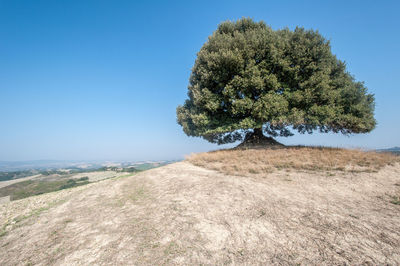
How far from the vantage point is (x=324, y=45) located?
40.6 ft

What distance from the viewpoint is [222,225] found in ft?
12.6

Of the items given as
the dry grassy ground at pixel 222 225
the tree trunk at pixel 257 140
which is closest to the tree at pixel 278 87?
the tree trunk at pixel 257 140

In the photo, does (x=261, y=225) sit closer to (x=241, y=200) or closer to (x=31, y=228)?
(x=241, y=200)

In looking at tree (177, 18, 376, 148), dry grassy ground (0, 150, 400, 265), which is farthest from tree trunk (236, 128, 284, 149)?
dry grassy ground (0, 150, 400, 265)

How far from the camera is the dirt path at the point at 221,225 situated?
9.61 ft

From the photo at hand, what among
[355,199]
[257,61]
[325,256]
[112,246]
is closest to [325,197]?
[355,199]

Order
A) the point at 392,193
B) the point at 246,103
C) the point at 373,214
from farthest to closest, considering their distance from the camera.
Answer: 1. the point at 246,103
2. the point at 392,193
3. the point at 373,214

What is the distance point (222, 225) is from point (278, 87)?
37.8 feet

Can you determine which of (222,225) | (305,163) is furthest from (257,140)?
(222,225)

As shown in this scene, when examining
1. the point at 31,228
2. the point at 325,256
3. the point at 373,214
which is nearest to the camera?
the point at 325,256

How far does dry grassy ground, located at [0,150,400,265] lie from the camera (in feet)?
9.59

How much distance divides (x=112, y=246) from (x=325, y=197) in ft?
20.8

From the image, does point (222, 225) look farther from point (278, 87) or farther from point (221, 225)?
point (278, 87)

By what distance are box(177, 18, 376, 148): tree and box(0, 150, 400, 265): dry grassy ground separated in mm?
5834
